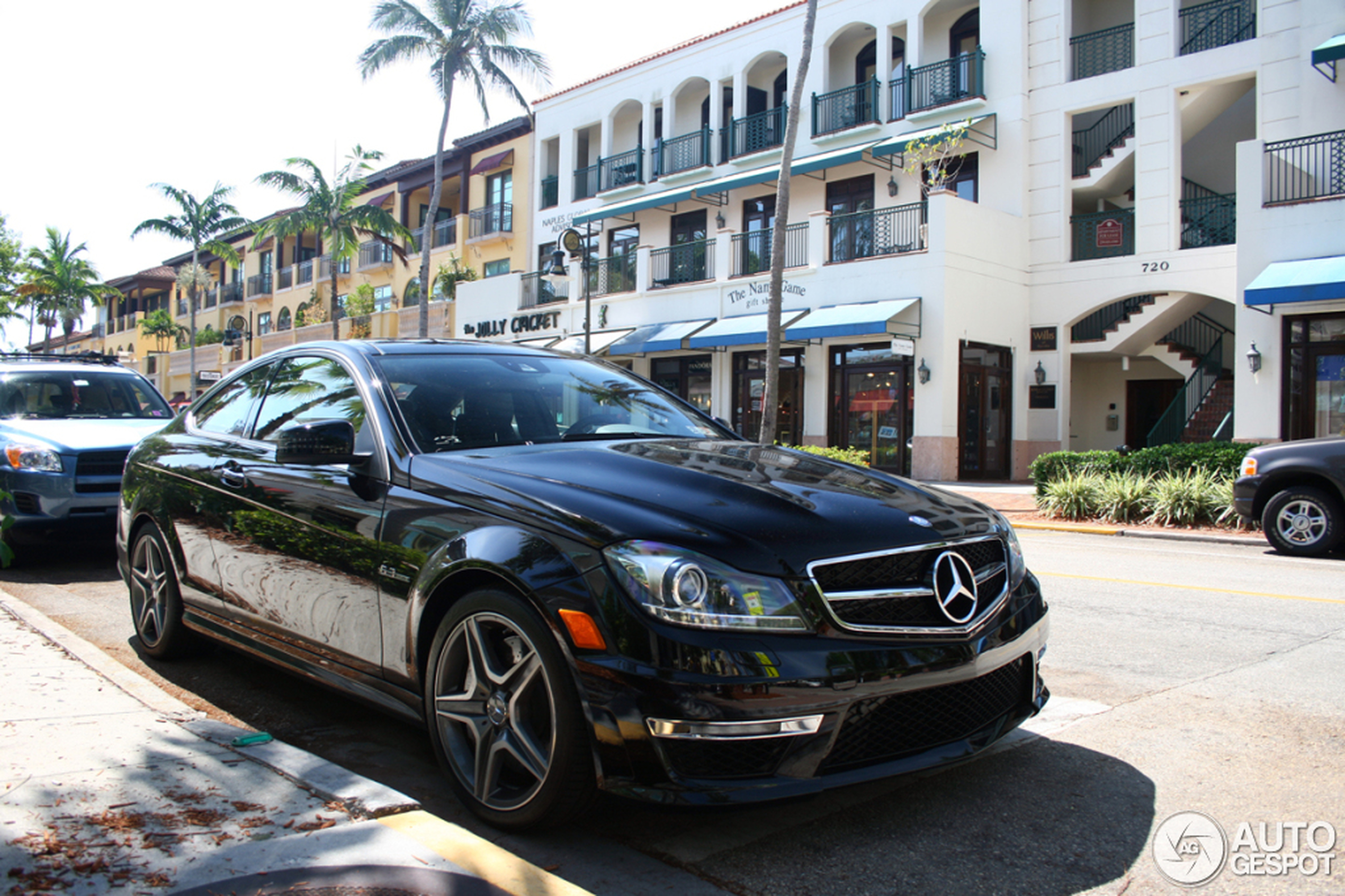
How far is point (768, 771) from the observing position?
Result: 266cm

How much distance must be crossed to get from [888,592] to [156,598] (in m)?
3.94

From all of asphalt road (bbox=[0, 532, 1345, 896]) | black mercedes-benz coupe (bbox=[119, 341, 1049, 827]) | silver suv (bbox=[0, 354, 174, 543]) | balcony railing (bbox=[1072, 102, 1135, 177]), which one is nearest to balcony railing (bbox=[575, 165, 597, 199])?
balcony railing (bbox=[1072, 102, 1135, 177])

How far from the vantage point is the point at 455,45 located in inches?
1184

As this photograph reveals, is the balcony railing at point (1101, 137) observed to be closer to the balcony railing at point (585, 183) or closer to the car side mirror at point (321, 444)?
the balcony railing at point (585, 183)

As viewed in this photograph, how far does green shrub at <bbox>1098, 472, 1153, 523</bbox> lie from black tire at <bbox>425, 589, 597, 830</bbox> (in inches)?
527

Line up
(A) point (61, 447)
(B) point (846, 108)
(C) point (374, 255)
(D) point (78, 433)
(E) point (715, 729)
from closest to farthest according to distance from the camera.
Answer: (E) point (715, 729) → (A) point (61, 447) → (D) point (78, 433) → (B) point (846, 108) → (C) point (374, 255)

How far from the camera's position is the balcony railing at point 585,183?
111 feet

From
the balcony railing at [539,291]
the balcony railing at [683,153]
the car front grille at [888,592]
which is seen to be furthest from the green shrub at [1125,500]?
the balcony railing at [539,291]

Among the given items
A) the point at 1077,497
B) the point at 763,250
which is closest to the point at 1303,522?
the point at 1077,497

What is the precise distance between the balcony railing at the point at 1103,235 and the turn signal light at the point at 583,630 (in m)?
22.2

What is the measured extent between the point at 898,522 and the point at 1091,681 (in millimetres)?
2442

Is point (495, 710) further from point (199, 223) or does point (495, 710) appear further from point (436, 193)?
point (199, 223)

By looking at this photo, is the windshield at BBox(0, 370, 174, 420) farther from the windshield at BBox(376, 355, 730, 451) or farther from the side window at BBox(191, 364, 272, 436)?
the windshield at BBox(376, 355, 730, 451)

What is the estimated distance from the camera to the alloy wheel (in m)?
2.90
